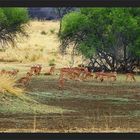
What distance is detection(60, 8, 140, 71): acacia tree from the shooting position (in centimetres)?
1079

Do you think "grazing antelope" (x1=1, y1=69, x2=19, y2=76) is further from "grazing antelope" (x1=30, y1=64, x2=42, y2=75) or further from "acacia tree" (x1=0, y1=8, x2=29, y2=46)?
"acacia tree" (x1=0, y1=8, x2=29, y2=46)

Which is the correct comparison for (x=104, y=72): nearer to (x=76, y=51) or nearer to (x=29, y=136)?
(x=76, y=51)

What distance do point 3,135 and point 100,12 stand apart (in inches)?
97.0

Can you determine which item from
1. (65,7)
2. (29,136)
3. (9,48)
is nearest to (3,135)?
(29,136)

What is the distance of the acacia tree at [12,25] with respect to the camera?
400 inches

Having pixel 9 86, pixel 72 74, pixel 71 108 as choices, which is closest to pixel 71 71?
pixel 72 74

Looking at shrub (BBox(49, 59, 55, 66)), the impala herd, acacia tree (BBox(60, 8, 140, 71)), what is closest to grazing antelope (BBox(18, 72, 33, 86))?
the impala herd

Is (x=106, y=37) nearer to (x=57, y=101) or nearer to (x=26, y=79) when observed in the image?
(x=57, y=101)

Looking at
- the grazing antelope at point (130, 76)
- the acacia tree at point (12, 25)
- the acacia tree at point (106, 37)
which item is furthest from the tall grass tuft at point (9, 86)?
the grazing antelope at point (130, 76)

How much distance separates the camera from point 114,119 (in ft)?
33.2

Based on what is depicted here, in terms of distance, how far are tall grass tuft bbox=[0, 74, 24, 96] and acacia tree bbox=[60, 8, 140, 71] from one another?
1.03m

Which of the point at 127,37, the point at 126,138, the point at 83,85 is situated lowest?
the point at 126,138

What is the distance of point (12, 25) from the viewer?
35.0 feet

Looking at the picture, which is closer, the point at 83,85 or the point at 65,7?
the point at 65,7
